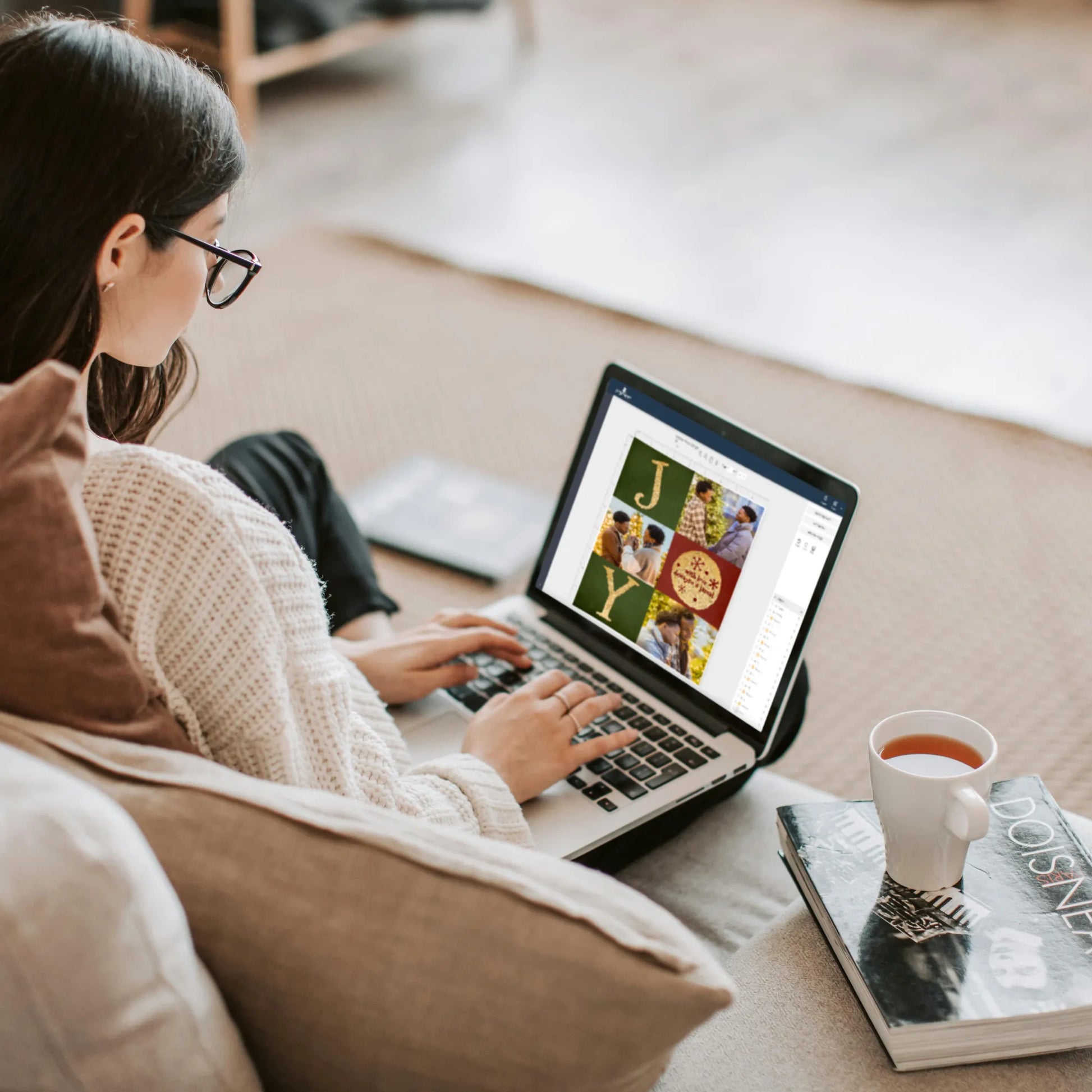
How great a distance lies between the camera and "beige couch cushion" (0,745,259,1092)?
1.80ft

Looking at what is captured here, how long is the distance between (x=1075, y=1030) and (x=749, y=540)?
1.54 feet

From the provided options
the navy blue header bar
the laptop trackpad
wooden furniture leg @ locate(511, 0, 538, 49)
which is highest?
wooden furniture leg @ locate(511, 0, 538, 49)

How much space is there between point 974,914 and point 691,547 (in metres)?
0.42

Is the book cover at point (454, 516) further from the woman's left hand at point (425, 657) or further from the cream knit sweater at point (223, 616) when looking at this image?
the cream knit sweater at point (223, 616)

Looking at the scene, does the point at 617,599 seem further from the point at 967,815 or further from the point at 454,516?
the point at 454,516

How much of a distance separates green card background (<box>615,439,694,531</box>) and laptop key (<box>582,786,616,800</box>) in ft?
0.77

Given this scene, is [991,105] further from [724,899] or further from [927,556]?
[724,899]

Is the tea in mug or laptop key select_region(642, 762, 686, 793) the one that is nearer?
the tea in mug

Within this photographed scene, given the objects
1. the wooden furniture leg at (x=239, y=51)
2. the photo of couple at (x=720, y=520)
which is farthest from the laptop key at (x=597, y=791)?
the wooden furniture leg at (x=239, y=51)

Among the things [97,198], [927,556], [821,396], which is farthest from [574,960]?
[821,396]

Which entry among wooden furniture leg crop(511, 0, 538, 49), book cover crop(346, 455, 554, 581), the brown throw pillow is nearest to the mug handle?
the brown throw pillow

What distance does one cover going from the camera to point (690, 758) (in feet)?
3.63

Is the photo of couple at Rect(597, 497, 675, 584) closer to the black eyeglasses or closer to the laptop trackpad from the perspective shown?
the laptop trackpad

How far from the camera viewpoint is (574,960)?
589 mm
